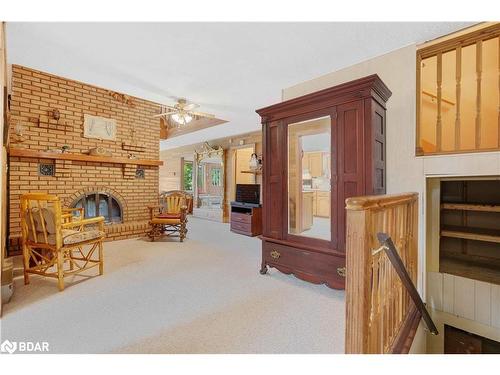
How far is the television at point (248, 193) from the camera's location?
5430mm

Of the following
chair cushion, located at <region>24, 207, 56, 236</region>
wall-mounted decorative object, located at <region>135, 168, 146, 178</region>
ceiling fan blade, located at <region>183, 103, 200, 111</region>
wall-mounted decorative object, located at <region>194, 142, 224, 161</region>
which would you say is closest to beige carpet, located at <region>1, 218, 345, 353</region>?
chair cushion, located at <region>24, 207, 56, 236</region>

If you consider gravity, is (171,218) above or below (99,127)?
below

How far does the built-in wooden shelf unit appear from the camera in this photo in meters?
2.47

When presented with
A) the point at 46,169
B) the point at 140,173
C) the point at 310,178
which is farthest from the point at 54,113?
the point at 310,178

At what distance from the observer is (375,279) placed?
1310mm

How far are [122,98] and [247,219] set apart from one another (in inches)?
132

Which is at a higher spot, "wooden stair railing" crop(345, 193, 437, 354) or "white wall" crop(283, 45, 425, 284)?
"white wall" crop(283, 45, 425, 284)

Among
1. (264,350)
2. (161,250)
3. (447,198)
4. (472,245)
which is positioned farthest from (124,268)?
(472,245)

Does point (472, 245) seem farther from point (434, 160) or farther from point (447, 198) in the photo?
point (434, 160)

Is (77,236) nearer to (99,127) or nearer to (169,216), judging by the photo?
(169,216)

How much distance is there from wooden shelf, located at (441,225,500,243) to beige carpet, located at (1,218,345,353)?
136 cm

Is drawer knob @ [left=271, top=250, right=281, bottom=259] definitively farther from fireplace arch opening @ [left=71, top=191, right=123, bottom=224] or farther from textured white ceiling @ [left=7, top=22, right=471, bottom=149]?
fireplace arch opening @ [left=71, top=191, right=123, bottom=224]

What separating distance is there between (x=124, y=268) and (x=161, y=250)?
823mm

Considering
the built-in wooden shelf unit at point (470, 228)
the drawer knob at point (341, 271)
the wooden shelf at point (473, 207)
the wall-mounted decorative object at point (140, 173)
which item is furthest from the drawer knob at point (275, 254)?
the wall-mounted decorative object at point (140, 173)
